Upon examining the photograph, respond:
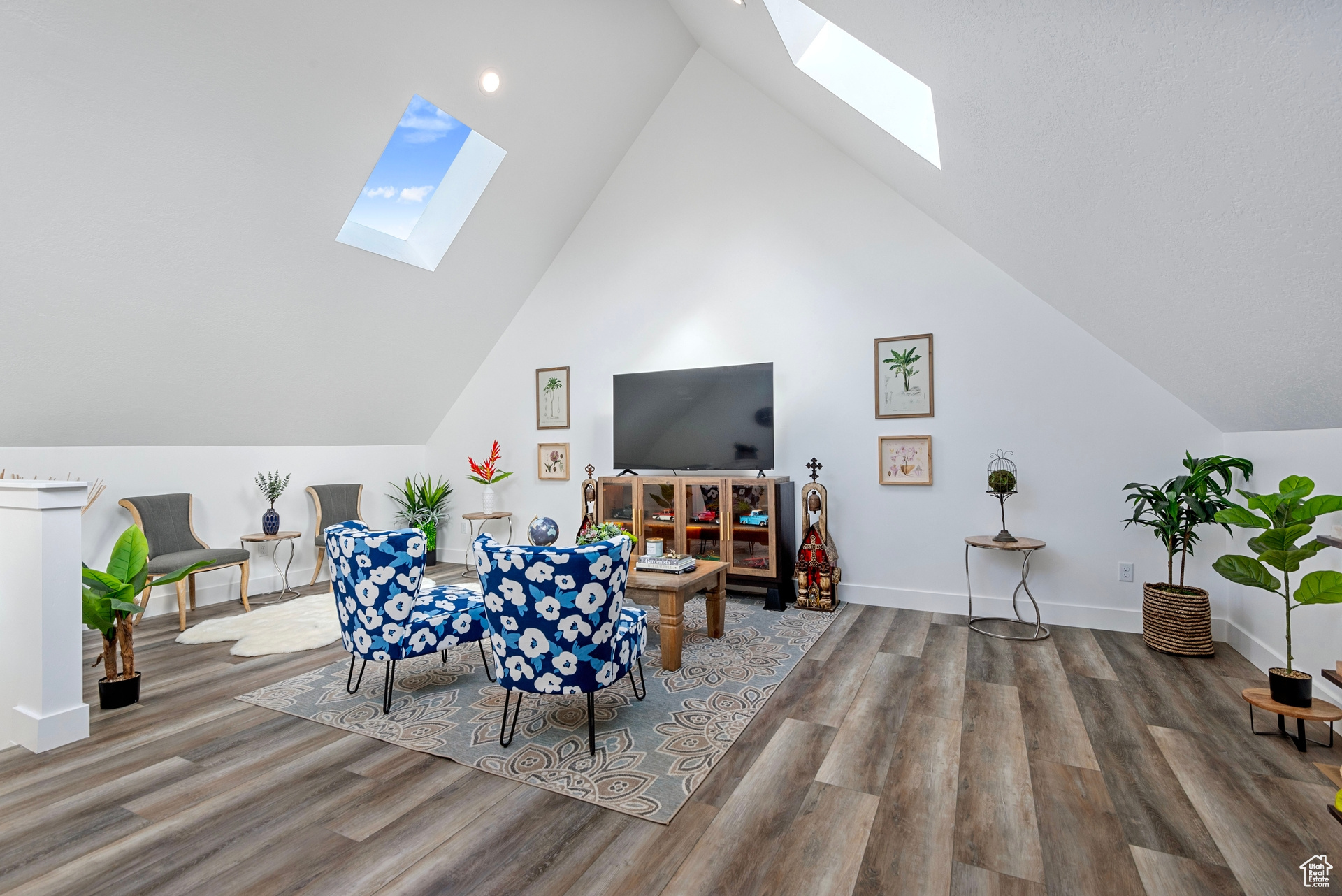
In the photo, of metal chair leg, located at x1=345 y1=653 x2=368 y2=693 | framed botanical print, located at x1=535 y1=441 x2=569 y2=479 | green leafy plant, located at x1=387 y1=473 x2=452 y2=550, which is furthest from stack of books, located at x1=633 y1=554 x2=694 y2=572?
green leafy plant, located at x1=387 y1=473 x2=452 y2=550

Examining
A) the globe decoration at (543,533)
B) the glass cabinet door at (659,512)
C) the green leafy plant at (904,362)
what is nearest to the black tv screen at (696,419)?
the glass cabinet door at (659,512)

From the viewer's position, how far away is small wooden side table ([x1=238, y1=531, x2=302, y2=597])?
5094mm

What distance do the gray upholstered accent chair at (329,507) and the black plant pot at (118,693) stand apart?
2.51 meters

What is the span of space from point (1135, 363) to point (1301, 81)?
3.13 meters

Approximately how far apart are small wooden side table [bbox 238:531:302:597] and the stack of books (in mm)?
3107

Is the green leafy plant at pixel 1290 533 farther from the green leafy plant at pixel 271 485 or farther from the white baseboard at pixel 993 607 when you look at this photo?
the green leafy plant at pixel 271 485

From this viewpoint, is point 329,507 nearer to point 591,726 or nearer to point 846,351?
point 591,726

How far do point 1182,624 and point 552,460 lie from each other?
4943mm

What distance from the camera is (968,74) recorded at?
2332mm

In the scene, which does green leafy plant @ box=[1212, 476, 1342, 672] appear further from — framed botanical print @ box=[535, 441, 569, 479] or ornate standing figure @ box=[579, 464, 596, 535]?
framed botanical print @ box=[535, 441, 569, 479]

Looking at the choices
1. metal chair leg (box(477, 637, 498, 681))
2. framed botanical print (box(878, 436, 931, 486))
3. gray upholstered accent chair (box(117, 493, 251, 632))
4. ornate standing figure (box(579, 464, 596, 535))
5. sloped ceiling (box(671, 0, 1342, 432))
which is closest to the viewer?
sloped ceiling (box(671, 0, 1342, 432))

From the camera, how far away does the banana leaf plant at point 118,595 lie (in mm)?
2977

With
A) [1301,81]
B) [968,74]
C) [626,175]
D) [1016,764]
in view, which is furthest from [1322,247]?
[626,175]

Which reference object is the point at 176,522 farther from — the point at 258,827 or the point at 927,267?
the point at 927,267
